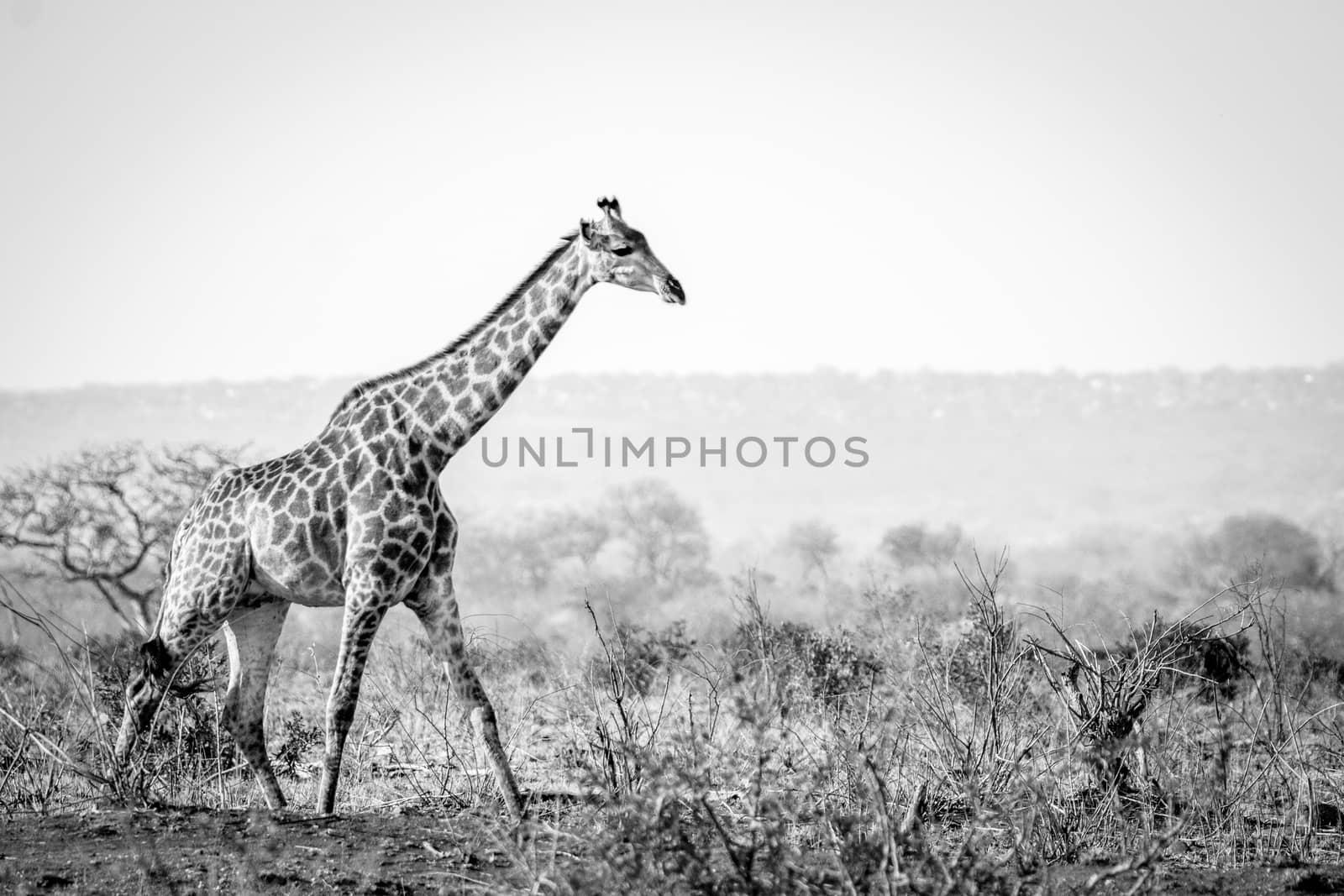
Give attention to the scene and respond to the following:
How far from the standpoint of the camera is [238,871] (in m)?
5.43

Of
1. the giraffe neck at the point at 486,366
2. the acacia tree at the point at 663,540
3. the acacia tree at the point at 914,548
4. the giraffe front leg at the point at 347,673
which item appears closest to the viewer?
the giraffe front leg at the point at 347,673

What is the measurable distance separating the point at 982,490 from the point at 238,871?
56.1 metres

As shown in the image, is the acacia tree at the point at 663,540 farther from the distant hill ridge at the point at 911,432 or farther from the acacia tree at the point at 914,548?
the distant hill ridge at the point at 911,432

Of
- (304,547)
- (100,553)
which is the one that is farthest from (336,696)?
(100,553)

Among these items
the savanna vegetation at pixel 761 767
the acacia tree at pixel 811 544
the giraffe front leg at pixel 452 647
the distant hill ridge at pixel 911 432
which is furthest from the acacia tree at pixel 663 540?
the giraffe front leg at pixel 452 647

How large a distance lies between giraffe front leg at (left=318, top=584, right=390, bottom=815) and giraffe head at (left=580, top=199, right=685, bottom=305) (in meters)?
2.21

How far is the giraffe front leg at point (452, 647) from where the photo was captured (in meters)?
6.70

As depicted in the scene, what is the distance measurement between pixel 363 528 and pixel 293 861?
1.80m

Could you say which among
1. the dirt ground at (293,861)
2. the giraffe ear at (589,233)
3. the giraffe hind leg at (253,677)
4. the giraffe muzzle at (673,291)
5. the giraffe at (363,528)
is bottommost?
the dirt ground at (293,861)

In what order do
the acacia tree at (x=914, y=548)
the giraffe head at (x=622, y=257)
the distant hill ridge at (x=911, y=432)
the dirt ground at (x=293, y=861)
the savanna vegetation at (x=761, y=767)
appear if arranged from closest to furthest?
the savanna vegetation at (x=761, y=767), the dirt ground at (x=293, y=861), the giraffe head at (x=622, y=257), the acacia tree at (x=914, y=548), the distant hill ridge at (x=911, y=432)

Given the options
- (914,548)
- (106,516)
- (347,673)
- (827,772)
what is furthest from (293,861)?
(914,548)

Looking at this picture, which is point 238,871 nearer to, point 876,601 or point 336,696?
point 336,696

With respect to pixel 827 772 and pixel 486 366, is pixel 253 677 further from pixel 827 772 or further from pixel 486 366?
pixel 827 772

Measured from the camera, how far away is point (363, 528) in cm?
666
